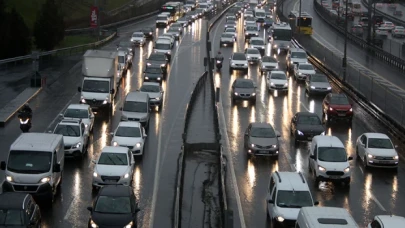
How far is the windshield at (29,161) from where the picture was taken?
1027 inches

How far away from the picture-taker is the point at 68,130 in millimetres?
33625

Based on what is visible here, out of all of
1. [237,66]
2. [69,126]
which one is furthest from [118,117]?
[237,66]

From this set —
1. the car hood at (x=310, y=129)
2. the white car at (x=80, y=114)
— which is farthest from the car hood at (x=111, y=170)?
the car hood at (x=310, y=129)

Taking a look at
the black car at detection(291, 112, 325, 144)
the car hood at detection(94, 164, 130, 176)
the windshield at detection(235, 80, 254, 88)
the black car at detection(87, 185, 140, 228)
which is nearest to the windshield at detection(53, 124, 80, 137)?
the car hood at detection(94, 164, 130, 176)

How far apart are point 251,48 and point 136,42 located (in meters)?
14.4

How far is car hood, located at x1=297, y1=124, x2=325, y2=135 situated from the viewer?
37750 mm

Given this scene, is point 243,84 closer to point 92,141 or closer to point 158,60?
point 158,60

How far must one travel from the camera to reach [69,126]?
33.8 metres

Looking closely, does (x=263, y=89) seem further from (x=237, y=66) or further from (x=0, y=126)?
(x=0, y=126)

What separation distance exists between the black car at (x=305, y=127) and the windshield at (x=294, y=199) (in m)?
13.0

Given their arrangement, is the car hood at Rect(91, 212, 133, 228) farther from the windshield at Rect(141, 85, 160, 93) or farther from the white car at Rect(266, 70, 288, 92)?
the white car at Rect(266, 70, 288, 92)

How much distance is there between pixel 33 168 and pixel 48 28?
48.7 metres

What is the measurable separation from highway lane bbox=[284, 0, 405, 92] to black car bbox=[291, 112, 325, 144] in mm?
21093

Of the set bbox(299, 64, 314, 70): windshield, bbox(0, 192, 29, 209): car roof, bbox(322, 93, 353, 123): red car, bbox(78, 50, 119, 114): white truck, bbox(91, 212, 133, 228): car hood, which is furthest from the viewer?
bbox(299, 64, 314, 70): windshield
